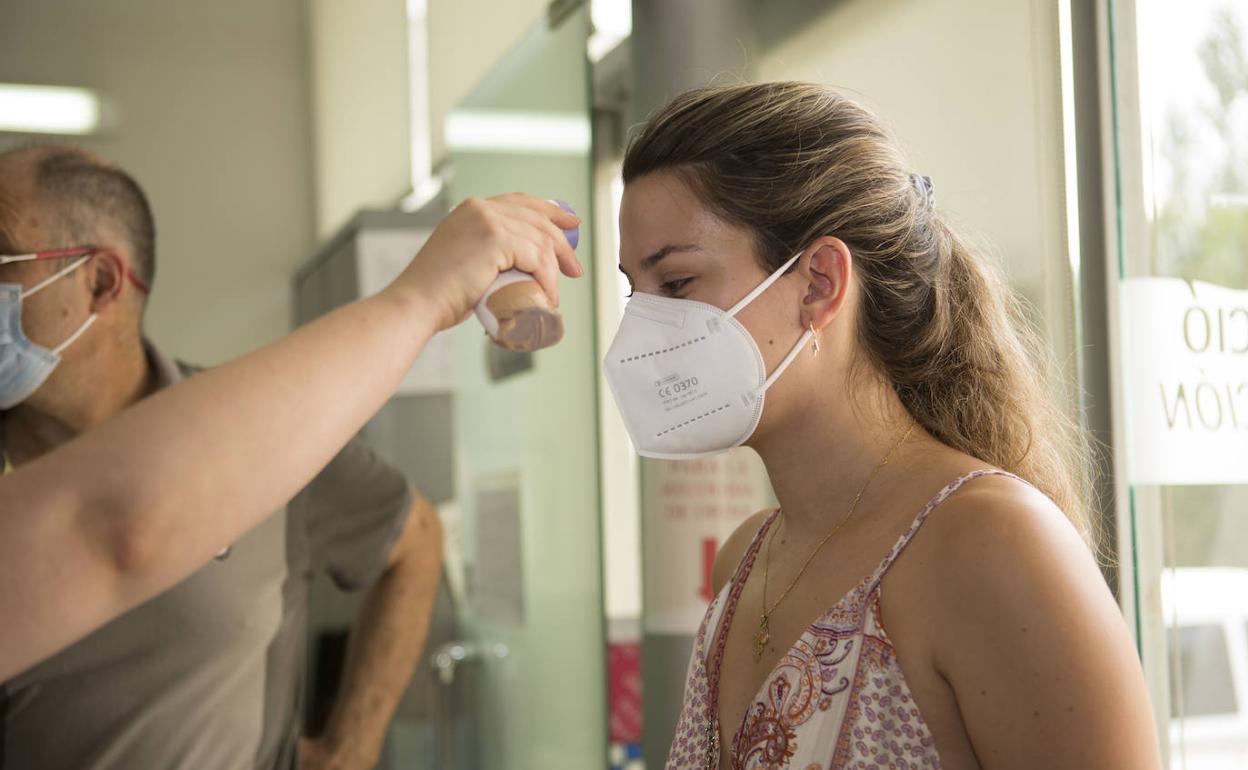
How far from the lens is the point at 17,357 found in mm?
1983

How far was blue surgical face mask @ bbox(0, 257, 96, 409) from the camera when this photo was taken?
198 centimetres

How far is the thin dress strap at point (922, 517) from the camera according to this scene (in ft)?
3.97

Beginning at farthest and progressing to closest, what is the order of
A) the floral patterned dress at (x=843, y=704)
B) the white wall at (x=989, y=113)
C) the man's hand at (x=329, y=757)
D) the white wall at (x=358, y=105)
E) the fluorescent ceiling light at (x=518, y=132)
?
the white wall at (x=358, y=105), the fluorescent ceiling light at (x=518, y=132), the man's hand at (x=329, y=757), the white wall at (x=989, y=113), the floral patterned dress at (x=843, y=704)

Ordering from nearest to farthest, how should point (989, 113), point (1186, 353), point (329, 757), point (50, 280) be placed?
point (1186, 353) → point (989, 113) → point (50, 280) → point (329, 757)

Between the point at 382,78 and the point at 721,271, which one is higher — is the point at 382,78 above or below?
above

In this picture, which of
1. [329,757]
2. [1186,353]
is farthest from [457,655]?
[1186,353]

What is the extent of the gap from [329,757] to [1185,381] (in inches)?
74.9

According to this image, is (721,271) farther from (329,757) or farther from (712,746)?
(329,757)

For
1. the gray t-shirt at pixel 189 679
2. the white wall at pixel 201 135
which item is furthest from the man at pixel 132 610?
the white wall at pixel 201 135

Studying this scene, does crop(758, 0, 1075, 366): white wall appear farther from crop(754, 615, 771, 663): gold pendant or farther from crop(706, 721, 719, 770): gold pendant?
crop(706, 721, 719, 770): gold pendant

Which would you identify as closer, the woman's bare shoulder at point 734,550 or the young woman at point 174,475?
the young woman at point 174,475

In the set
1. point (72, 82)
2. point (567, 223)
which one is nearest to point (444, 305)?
point (567, 223)

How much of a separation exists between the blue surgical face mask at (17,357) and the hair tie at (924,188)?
142cm

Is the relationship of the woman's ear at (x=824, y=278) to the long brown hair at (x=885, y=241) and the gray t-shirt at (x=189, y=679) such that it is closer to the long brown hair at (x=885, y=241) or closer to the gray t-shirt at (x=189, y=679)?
the long brown hair at (x=885, y=241)
